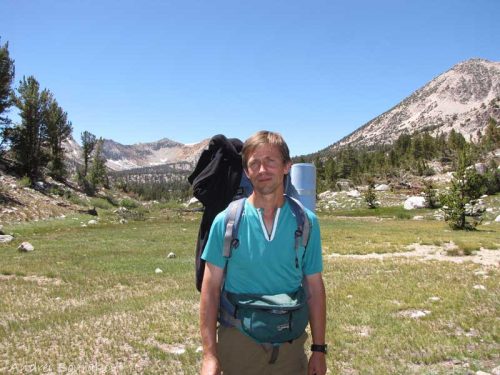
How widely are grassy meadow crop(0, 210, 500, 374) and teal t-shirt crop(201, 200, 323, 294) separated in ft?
11.4

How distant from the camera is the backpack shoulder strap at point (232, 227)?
10.9 feet

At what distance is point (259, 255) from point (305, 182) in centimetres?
359

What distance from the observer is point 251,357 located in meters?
3.43

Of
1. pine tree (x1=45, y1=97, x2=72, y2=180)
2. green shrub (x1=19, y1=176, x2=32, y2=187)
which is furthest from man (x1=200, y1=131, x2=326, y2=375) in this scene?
pine tree (x1=45, y1=97, x2=72, y2=180)

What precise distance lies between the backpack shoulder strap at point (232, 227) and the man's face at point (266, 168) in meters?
0.24

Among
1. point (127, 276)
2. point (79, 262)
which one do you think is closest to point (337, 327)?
point (127, 276)

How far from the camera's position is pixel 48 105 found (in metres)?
67.9

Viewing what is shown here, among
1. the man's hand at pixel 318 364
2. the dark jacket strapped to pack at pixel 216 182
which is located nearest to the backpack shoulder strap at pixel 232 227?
the dark jacket strapped to pack at pixel 216 182

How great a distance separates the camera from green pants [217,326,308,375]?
3432 mm

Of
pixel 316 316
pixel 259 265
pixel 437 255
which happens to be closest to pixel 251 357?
pixel 316 316

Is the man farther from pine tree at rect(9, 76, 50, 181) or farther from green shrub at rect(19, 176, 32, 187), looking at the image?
pine tree at rect(9, 76, 50, 181)

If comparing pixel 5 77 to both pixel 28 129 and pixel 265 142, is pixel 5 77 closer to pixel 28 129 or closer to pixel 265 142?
pixel 28 129

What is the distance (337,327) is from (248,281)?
536 cm

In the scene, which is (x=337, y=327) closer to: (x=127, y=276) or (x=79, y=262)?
(x=127, y=276)
